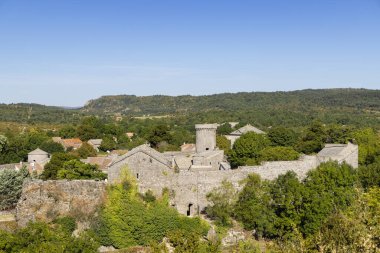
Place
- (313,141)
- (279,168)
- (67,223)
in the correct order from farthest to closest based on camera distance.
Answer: (313,141)
(279,168)
(67,223)

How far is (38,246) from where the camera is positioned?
21.3 metres

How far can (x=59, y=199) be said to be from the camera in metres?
30.6

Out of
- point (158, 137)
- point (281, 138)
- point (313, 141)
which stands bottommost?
point (158, 137)

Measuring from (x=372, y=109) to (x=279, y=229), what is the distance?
121 m

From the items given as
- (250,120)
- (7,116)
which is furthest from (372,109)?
(7,116)

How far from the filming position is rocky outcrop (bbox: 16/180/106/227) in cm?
3008

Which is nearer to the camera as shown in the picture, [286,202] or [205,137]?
[286,202]

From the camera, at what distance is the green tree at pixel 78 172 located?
3782cm

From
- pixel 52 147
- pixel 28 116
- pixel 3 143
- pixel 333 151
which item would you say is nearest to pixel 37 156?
pixel 3 143

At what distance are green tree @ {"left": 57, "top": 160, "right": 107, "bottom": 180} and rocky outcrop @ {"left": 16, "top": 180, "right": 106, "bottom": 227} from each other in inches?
256

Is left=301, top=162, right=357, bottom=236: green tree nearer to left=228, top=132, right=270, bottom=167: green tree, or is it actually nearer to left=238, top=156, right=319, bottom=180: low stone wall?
left=238, top=156, right=319, bottom=180: low stone wall

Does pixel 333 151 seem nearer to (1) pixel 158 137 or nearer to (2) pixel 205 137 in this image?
(2) pixel 205 137

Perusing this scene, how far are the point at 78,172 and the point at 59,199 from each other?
8.00 metres

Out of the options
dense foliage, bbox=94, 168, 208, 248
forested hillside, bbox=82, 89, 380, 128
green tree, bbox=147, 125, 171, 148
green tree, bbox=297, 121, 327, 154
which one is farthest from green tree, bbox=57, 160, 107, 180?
forested hillside, bbox=82, 89, 380, 128
